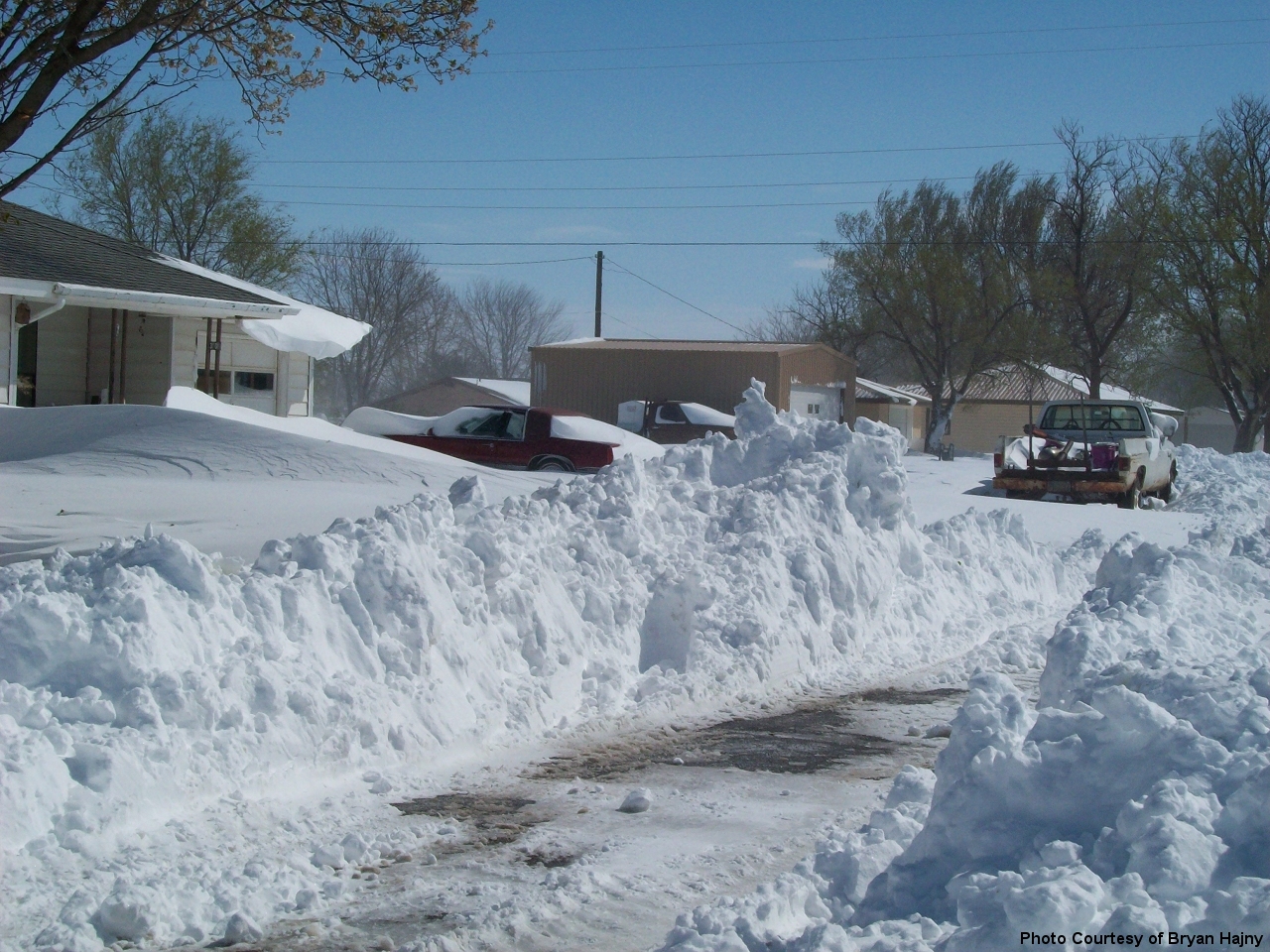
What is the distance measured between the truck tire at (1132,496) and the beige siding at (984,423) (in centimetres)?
3649

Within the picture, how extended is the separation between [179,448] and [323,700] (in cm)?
739

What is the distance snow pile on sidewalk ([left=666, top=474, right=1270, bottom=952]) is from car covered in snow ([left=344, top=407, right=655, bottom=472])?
13192mm

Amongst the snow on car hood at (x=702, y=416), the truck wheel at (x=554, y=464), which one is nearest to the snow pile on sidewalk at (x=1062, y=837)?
the truck wheel at (x=554, y=464)

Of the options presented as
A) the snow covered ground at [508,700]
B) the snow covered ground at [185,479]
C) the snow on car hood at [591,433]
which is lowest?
the snow covered ground at [508,700]

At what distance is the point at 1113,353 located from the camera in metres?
43.5

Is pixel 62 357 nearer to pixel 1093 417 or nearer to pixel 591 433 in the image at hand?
Answer: pixel 591 433

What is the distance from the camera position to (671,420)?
100 feet

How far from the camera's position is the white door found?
37656 mm

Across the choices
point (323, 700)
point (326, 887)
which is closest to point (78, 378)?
point (323, 700)

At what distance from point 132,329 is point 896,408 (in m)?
41.4

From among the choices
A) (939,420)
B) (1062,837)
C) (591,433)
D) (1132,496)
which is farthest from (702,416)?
(1062,837)

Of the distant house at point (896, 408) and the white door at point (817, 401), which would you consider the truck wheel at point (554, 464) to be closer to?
the white door at point (817, 401)

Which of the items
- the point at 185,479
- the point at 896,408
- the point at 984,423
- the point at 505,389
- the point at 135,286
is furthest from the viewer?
the point at 984,423

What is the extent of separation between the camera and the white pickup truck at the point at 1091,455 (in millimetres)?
18312
